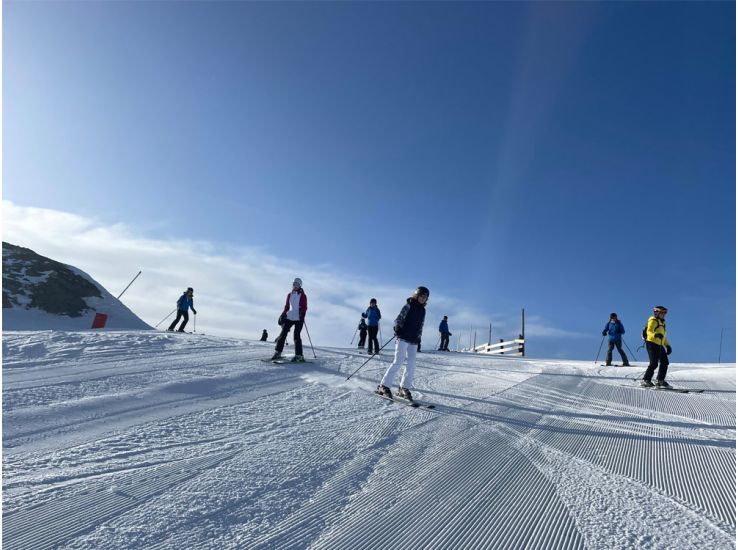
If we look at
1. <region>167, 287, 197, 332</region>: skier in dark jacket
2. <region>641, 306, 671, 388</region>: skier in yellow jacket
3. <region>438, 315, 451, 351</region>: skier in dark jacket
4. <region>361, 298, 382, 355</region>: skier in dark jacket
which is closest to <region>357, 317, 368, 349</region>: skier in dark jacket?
<region>361, 298, 382, 355</region>: skier in dark jacket

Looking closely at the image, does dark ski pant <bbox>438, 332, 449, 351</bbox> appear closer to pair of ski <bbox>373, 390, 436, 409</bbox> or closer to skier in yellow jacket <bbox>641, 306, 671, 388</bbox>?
skier in yellow jacket <bbox>641, 306, 671, 388</bbox>

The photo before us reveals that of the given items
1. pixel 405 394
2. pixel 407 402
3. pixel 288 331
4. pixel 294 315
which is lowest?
pixel 407 402

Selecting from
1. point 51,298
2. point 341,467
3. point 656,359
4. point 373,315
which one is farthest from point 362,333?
point 51,298

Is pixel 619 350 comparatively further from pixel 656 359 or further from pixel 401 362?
pixel 401 362

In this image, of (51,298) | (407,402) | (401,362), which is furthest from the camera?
(51,298)

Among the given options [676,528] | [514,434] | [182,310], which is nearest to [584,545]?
[676,528]

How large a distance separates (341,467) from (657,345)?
9.54 m

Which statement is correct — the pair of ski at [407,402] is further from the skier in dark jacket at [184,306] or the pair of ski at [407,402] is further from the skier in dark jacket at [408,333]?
the skier in dark jacket at [184,306]

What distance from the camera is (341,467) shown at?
3922mm

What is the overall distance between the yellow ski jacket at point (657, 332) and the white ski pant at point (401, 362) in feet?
21.9

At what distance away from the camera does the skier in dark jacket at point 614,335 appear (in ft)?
52.7

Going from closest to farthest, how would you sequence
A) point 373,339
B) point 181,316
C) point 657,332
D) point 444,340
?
point 657,332 < point 373,339 < point 181,316 < point 444,340

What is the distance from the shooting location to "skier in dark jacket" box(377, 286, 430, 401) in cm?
727

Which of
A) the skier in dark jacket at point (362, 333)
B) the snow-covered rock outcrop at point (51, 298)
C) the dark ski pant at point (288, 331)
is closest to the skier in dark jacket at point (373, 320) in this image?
the skier in dark jacket at point (362, 333)
